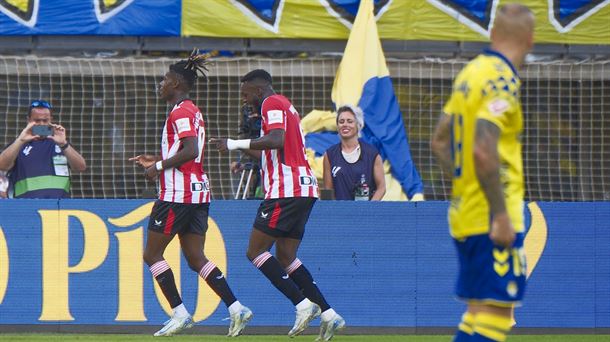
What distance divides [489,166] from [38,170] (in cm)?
674

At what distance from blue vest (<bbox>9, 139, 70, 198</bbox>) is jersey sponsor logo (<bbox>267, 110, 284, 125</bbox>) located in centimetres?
269

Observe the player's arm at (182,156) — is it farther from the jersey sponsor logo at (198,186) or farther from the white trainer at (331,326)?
the white trainer at (331,326)

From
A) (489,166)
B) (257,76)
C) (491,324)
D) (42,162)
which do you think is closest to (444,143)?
(489,166)

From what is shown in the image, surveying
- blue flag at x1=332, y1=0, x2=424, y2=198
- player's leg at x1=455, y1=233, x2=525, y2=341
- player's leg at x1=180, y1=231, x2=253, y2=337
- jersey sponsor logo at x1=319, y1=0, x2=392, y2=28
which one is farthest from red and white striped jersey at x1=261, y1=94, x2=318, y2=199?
jersey sponsor logo at x1=319, y1=0, x2=392, y2=28

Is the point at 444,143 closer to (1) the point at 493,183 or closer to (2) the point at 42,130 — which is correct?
(1) the point at 493,183

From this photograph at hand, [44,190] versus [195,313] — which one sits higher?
[44,190]

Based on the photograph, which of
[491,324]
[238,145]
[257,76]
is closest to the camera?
[491,324]

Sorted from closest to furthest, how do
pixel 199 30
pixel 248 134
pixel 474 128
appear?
1. pixel 474 128
2. pixel 248 134
3. pixel 199 30

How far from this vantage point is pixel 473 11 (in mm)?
14000

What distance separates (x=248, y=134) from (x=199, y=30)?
2.61 meters

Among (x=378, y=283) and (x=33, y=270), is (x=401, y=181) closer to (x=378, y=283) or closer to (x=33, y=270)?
(x=378, y=283)

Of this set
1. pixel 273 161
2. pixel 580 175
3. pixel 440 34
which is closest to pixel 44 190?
pixel 273 161

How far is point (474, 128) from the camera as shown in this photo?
213 inches

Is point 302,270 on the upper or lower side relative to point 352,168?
lower
